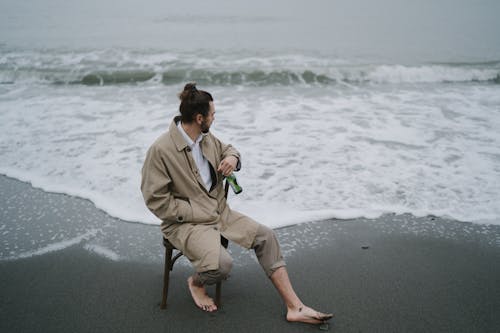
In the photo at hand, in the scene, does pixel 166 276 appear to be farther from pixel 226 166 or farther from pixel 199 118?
pixel 199 118

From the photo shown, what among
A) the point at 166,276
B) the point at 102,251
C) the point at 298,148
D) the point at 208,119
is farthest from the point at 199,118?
the point at 298,148

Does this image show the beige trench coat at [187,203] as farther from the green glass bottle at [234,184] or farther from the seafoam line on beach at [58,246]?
the seafoam line on beach at [58,246]

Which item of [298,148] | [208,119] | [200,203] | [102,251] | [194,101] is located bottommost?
[102,251]

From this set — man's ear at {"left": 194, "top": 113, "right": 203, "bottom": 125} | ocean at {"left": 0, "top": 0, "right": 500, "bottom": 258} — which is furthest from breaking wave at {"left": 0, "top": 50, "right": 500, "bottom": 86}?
man's ear at {"left": 194, "top": 113, "right": 203, "bottom": 125}

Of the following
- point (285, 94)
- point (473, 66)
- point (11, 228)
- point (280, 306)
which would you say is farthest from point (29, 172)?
point (473, 66)

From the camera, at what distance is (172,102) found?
9836mm

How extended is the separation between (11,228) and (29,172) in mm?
1713

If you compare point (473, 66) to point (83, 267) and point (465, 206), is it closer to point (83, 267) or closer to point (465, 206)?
point (465, 206)

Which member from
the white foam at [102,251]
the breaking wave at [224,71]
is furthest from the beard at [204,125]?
the breaking wave at [224,71]

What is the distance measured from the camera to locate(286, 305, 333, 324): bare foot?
→ 281cm

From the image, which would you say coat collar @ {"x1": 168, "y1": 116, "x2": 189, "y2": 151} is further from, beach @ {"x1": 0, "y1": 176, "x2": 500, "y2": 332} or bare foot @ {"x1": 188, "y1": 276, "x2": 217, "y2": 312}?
beach @ {"x1": 0, "y1": 176, "x2": 500, "y2": 332}

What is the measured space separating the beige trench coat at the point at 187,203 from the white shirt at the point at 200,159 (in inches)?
1.6

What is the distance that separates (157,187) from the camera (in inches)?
104

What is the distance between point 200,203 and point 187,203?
0.35ft
